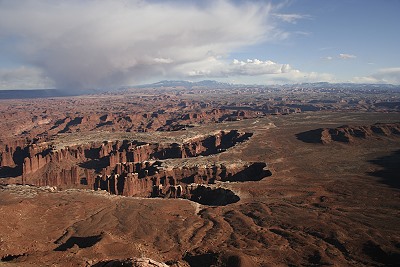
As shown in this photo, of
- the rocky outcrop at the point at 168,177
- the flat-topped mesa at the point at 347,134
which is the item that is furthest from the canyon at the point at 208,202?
the flat-topped mesa at the point at 347,134

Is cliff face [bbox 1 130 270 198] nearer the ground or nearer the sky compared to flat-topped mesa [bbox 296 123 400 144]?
nearer the ground

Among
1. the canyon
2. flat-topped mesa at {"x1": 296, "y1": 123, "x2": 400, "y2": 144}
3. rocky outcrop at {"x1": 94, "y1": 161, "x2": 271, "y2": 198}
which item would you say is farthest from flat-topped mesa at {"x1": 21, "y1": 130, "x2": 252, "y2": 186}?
flat-topped mesa at {"x1": 296, "y1": 123, "x2": 400, "y2": 144}

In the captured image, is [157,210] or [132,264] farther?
[157,210]

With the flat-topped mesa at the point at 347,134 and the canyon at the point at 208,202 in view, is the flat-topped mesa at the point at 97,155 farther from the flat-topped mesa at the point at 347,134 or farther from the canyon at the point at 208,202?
the flat-topped mesa at the point at 347,134

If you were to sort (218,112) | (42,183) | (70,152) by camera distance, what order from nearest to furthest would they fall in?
(42,183), (70,152), (218,112)

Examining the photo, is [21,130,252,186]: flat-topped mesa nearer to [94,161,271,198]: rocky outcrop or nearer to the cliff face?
the cliff face

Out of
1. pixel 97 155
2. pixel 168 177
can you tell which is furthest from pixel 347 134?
pixel 97 155

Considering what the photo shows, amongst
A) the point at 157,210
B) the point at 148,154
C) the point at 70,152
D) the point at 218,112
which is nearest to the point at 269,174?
the point at 157,210

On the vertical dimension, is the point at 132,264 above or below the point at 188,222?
above

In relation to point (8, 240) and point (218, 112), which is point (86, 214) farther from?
point (218, 112)
